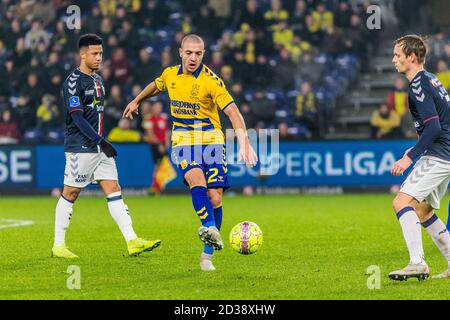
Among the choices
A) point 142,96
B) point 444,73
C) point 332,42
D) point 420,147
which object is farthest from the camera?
point 332,42

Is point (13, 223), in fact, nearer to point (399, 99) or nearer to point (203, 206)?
point (203, 206)

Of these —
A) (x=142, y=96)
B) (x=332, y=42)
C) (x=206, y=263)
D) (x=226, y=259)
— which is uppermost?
(x=332, y=42)

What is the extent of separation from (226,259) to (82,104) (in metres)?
2.37

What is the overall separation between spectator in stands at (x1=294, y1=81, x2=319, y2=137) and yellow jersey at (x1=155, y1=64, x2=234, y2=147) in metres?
13.9

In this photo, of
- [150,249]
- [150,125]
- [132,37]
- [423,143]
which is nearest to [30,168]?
[150,125]

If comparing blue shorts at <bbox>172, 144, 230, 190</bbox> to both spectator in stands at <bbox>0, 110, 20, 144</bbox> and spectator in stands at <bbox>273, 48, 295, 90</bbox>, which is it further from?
spectator in stands at <bbox>273, 48, 295, 90</bbox>

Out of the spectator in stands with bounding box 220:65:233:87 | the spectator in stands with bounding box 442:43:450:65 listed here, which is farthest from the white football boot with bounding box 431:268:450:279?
the spectator in stands with bounding box 220:65:233:87

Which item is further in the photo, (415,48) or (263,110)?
(263,110)

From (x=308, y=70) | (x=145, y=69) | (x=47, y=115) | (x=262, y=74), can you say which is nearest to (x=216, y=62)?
(x=262, y=74)

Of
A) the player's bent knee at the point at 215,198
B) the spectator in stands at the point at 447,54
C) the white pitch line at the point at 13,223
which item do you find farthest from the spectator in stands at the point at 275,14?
the player's bent knee at the point at 215,198

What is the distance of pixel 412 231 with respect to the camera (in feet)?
28.5

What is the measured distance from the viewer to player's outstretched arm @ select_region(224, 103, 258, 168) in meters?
8.80

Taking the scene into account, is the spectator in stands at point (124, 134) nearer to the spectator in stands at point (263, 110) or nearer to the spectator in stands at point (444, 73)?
the spectator in stands at point (263, 110)

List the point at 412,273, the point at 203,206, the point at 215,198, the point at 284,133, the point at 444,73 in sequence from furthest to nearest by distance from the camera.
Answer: the point at 444,73
the point at 284,133
the point at 215,198
the point at 203,206
the point at 412,273
